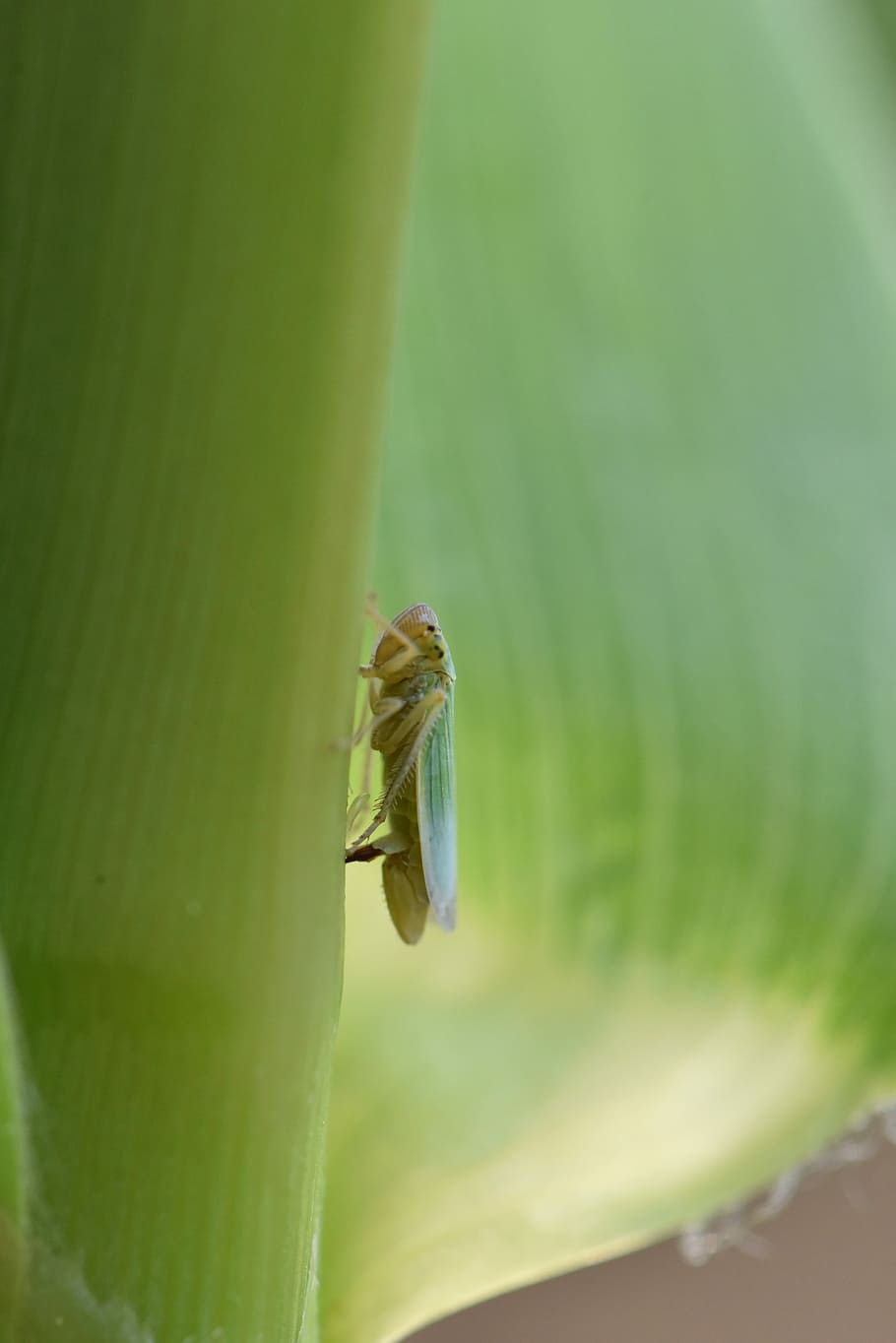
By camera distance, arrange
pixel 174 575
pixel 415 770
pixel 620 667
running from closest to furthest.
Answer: pixel 174 575, pixel 620 667, pixel 415 770

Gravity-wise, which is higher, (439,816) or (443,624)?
(443,624)

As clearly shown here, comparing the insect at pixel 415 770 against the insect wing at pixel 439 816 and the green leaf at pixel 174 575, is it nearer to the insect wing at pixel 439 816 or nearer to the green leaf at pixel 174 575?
the insect wing at pixel 439 816

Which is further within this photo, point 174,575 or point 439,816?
point 439,816

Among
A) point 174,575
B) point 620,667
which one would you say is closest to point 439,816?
point 620,667

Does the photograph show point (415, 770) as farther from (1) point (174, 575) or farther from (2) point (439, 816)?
(1) point (174, 575)

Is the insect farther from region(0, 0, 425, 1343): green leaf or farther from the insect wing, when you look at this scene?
region(0, 0, 425, 1343): green leaf

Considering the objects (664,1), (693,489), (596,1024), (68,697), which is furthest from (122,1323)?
(664,1)

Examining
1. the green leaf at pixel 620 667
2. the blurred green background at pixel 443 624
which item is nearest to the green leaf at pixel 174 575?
the blurred green background at pixel 443 624

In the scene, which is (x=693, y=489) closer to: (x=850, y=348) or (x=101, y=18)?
(x=850, y=348)

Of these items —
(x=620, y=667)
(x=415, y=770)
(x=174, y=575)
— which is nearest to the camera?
(x=174, y=575)
